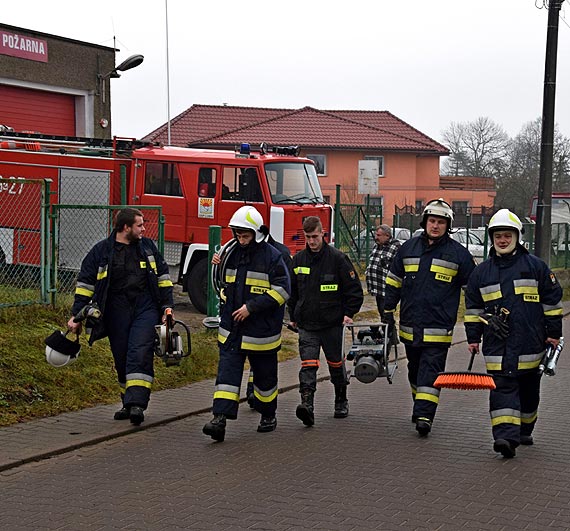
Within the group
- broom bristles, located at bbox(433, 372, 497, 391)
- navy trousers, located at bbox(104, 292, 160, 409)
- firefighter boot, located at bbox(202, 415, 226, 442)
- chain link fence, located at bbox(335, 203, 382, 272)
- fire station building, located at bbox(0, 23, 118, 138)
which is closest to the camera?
broom bristles, located at bbox(433, 372, 497, 391)

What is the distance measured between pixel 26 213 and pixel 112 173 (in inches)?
82.7

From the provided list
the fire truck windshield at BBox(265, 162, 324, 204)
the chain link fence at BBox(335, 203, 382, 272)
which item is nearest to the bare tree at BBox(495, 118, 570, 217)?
the chain link fence at BBox(335, 203, 382, 272)

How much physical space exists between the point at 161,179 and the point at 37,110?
7704 mm

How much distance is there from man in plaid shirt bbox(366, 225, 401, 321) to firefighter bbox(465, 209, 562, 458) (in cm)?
566

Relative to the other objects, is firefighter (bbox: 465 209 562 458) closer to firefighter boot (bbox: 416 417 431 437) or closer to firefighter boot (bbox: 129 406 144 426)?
firefighter boot (bbox: 416 417 431 437)

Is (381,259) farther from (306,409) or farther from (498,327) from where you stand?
(498,327)

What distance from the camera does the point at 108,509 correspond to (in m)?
6.09

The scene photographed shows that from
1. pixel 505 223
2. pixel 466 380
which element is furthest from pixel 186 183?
pixel 466 380

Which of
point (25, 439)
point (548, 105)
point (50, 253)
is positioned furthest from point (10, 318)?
point (548, 105)

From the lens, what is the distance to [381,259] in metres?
13.5

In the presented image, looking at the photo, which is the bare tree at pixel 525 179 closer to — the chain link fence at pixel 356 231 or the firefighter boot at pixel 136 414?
the chain link fence at pixel 356 231

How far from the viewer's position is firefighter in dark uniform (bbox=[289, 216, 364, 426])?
8.76 metres

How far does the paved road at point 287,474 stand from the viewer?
5926 millimetres

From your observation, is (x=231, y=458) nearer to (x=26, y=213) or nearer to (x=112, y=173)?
(x=26, y=213)
